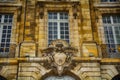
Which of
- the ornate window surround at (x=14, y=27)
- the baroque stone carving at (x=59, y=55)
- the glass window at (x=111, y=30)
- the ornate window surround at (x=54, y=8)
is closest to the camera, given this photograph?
the baroque stone carving at (x=59, y=55)

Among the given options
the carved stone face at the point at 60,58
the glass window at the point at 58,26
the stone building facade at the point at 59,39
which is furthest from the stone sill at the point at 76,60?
the glass window at the point at 58,26

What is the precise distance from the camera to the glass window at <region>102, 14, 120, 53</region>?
53.4 ft

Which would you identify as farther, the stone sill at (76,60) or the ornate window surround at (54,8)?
the ornate window surround at (54,8)

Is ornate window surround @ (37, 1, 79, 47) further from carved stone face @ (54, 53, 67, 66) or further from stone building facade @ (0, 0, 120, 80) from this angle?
carved stone face @ (54, 53, 67, 66)

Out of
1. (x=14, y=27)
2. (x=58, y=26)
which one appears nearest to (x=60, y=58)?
(x=58, y=26)

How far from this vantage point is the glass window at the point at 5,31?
16.0 meters

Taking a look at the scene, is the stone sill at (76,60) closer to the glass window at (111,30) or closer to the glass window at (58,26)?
the glass window at (111,30)

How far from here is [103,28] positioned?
16.8 m

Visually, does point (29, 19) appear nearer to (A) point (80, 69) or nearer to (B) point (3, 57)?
(B) point (3, 57)

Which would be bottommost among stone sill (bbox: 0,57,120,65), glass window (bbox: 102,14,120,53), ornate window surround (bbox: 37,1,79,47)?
stone sill (bbox: 0,57,120,65)

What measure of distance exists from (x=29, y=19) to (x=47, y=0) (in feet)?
5.98

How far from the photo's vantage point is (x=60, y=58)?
14.5 m

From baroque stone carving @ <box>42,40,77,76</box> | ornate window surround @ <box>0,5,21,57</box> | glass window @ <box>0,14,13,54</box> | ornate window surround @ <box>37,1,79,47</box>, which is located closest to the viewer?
baroque stone carving @ <box>42,40,77,76</box>

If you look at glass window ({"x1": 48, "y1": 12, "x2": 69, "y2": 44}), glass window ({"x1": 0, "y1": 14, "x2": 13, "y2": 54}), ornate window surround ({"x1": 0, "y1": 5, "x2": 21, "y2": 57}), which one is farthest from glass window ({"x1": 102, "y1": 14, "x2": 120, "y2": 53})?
glass window ({"x1": 0, "y1": 14, "x2": 13, "y2": 54})
